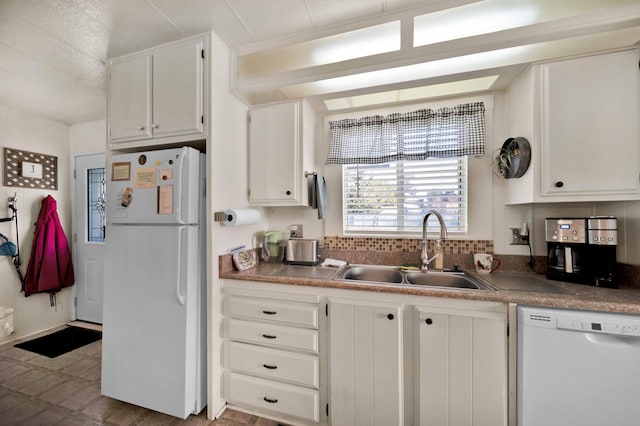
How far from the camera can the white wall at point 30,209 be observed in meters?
2.47

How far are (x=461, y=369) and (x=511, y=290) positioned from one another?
1.61 feet

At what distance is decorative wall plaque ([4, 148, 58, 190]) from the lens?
247 centimetres

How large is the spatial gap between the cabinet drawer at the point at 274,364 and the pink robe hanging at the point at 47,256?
8.75 feet

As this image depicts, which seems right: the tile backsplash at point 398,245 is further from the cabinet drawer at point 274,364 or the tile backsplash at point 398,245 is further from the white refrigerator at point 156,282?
the white refrigerator at point 156,282

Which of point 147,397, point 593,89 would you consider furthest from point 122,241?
point 593,89

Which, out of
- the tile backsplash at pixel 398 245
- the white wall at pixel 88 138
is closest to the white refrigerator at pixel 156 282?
the tile backsplash at pixel 398 245

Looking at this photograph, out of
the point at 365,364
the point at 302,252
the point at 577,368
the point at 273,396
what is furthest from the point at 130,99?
the point at 577,368

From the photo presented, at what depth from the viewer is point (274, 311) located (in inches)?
59.0

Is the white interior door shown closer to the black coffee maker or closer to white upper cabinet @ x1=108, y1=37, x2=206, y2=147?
white upper cabinet @ x1=108, y1=37, x2=206, y2=147

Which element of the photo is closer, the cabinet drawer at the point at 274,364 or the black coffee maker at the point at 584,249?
the black coffee maker at the point at 584,249

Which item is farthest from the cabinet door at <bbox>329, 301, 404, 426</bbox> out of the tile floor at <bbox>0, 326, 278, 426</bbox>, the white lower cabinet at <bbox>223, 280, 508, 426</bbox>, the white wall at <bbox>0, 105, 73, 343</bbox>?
the white wall at <bbox>0, 105, 73, 343</bbox>

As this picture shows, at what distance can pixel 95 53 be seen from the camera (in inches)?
68.1

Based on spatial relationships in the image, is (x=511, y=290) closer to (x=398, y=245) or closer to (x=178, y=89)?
(x=398, y=245)

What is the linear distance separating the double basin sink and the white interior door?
3092 mm
